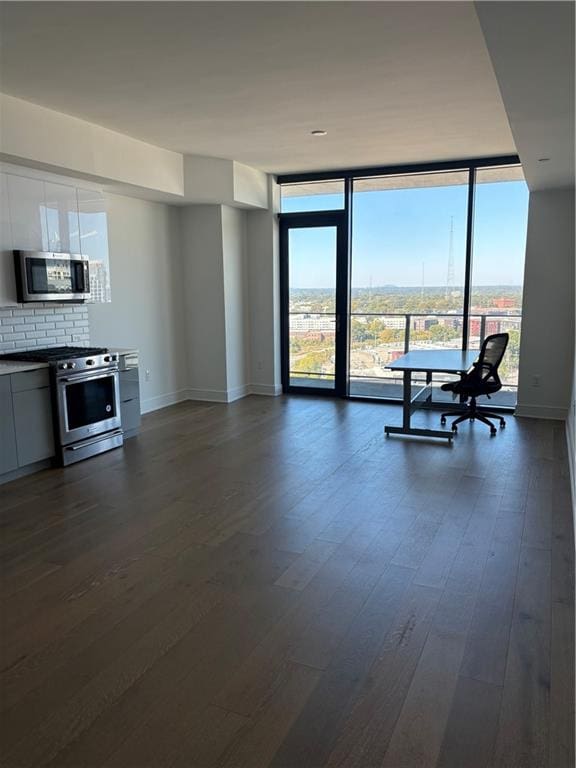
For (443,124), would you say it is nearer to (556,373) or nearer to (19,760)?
(556,373)

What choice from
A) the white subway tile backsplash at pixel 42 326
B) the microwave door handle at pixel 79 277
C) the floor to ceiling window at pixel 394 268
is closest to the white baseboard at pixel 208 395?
the floor to ceiling window at pixel 394 268

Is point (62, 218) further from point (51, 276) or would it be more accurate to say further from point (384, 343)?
point (384, 343)

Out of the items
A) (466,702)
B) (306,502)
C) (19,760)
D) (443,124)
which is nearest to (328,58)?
(443,124)

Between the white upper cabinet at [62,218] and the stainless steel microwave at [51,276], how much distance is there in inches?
3.8

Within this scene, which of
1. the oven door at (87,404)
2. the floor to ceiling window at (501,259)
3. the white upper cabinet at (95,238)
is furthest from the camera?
the floor to ceiling window at (501,259)

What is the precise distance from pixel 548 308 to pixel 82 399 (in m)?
4.84

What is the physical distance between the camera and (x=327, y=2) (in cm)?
275

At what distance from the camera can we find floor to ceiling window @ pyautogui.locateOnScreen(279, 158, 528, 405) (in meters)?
6.33

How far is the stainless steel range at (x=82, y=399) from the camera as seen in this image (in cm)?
458

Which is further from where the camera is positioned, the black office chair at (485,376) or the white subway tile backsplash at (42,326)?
the black office chair at (485,376)

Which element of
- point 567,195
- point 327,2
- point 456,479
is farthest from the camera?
point 567,195

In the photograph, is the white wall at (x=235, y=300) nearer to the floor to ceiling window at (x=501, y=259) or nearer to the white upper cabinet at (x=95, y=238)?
the white upper cabinet at (x=95, y=238)

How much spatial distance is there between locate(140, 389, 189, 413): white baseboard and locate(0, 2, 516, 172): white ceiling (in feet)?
9.51

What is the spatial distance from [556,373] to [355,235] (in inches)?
112
